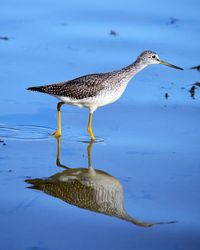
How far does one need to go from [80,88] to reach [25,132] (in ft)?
3.35

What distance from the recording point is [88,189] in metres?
8.66

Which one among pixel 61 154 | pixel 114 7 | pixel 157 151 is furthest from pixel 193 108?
pixel 114 7

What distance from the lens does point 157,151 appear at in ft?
32.4

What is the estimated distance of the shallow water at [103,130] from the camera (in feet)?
24.7

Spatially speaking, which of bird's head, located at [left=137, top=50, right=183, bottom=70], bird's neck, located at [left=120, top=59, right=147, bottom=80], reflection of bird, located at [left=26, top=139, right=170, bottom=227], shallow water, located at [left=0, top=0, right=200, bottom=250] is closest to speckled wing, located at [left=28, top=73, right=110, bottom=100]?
bird's neck, located at [left=120, top=59, right=147, bottom=80]

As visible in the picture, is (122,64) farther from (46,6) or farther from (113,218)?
(113,218)

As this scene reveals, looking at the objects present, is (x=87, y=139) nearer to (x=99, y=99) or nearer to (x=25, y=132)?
(x=99, y=99)

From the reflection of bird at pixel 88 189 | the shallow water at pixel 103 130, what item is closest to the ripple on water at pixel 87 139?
the shallow water at pixel 103 130

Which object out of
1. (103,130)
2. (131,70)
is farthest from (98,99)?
(131,70)

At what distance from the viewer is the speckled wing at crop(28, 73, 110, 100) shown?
35.0 ft

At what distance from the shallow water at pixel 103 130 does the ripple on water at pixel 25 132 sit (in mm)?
14

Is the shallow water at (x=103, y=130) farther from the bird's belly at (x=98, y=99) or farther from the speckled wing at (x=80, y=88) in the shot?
the speckled wing at (x=80, y=88)

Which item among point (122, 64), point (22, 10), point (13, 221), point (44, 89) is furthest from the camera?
point (22, 10)

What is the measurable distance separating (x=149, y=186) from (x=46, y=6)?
894 centimetres
